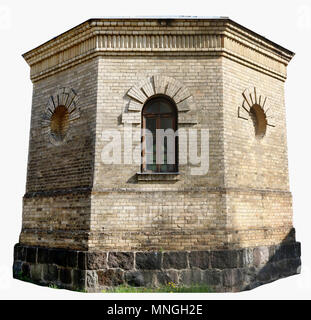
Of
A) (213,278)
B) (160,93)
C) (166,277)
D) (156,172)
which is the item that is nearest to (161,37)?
(160,93)

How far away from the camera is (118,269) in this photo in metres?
8.03

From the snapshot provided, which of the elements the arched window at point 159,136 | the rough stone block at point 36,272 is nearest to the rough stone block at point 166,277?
the arched window at point 159,136

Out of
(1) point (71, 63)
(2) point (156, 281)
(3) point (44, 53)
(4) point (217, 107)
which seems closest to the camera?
(2) point (156, 281)

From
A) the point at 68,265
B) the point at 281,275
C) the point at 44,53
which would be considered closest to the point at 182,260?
the point at 68,265

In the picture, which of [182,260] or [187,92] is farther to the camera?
[187,92]

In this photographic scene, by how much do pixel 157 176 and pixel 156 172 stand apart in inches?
10.7

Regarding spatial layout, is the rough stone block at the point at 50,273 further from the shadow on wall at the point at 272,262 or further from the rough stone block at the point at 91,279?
the shadow on wall at the point at 272,262

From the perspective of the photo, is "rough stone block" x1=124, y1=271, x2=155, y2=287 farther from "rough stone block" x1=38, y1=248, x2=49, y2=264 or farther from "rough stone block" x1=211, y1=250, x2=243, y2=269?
"rough stone block" x1=38, y1=248, x2=49, y2=264

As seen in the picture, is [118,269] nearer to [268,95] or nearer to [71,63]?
[71,63]

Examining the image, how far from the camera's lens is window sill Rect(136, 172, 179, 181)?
8.34 meters

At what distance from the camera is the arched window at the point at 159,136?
8.64 meters

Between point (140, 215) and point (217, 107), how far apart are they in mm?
2978

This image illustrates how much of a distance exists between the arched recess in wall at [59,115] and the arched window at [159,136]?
196cm

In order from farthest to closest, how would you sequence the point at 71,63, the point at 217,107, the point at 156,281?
the point at 71,63
the point at 217,107
the point at 156,281
